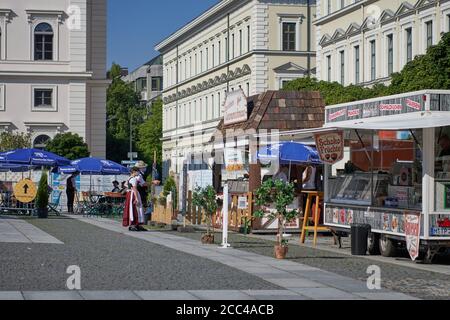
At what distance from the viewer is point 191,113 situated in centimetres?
10788

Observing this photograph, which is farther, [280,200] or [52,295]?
[280,200]

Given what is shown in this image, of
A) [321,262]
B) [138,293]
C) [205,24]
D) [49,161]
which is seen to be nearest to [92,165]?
[49,161]

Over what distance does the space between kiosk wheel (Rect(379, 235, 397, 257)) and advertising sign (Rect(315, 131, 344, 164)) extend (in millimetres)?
3351

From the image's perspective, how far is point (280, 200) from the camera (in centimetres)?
2034

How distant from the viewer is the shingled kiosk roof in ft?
97.6

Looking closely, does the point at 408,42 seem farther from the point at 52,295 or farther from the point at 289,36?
the point at 52,295

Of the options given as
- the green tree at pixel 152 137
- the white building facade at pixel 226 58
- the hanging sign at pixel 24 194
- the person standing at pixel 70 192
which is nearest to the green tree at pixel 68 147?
the white building facade at pixel 226 58

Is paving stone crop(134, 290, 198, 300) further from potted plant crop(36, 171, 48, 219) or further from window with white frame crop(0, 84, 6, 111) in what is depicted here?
window with white frame crop(0, 84, 6, 111)

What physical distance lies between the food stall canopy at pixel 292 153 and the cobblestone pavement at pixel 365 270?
3962 millimetres

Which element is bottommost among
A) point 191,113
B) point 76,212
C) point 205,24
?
point 76,212

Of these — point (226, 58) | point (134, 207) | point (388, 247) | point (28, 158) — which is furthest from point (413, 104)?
point (226, 58)

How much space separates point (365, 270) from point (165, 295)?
5523 mm
